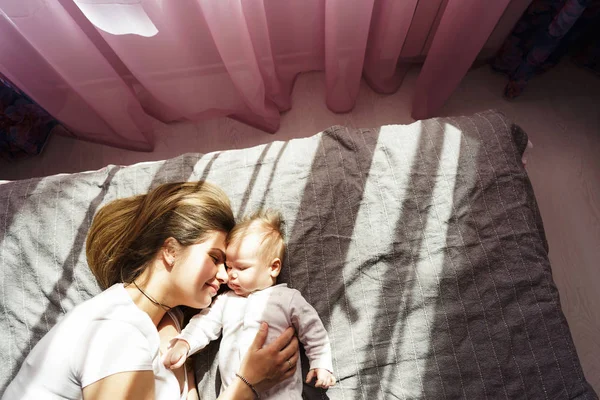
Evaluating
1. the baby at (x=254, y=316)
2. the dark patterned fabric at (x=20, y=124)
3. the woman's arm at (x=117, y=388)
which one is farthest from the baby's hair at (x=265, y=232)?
the dark patterned fabric at (x=20, y=124)

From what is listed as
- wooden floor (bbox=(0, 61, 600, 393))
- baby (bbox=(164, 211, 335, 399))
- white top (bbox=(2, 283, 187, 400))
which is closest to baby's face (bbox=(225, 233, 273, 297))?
baby (bbox=(164, 211, 335, 399))

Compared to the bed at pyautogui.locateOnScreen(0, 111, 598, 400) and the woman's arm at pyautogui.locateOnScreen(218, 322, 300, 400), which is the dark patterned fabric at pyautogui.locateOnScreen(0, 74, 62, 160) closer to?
the bed at pyautogui.locateOnScreen(0, 111, 598, 400)

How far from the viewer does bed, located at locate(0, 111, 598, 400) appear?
1153mm

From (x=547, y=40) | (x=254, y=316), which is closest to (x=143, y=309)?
(x=254, y=316)

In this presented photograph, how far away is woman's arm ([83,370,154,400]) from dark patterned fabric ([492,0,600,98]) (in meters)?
1.72

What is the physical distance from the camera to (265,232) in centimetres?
122

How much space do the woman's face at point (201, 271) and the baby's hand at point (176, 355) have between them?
0.11 meters

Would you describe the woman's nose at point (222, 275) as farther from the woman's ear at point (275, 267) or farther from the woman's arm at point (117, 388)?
the woman's arm at point (117, 388)

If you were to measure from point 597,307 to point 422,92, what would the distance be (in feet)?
3.44

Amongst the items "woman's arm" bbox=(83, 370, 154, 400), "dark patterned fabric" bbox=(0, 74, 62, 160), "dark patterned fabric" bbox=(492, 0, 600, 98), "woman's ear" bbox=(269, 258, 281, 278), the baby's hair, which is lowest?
"dark patterned fabric" bbox=(0, 74, 62, 160)

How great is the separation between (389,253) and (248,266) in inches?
15.4

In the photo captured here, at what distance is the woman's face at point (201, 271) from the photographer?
1137mm

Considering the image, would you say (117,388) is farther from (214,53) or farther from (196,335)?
(214,53)

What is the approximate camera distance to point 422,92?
185 centimetres
